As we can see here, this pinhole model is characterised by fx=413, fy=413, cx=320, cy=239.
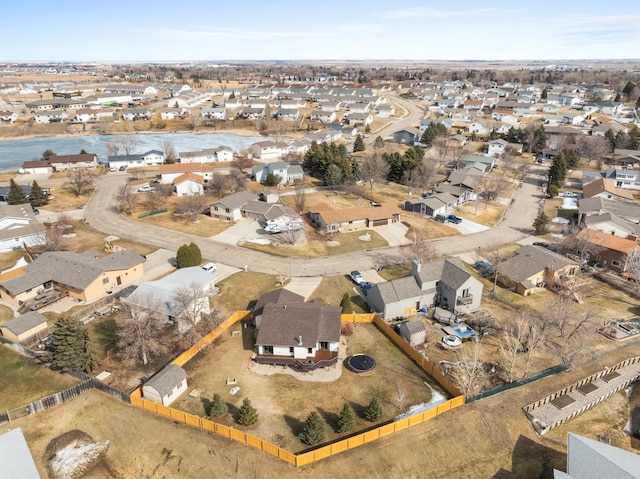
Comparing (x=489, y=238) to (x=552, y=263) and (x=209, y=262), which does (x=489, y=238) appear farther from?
(x=209, y=262)

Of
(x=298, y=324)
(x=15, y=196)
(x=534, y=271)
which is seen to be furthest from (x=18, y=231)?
(x=534, y=271)

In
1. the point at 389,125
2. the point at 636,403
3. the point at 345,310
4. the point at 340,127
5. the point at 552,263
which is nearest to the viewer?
the point at 636,403

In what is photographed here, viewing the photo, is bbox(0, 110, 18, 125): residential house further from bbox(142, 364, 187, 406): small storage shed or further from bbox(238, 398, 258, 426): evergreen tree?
bbox(238, 398, 258, 426): evergreen tree

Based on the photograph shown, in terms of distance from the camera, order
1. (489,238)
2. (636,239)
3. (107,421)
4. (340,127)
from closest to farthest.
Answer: (107,421)
(636,239)
(489,238)
(340,127)

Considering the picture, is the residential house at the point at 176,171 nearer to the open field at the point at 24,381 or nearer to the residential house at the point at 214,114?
the open field at the point at 24,381

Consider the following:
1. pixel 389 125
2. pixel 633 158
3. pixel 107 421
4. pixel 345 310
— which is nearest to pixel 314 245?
pixel 345 310

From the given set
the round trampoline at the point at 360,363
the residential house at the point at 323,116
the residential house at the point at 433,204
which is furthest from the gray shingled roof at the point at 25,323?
the residential house at the point at 323,116

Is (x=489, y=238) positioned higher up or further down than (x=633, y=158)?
further down
